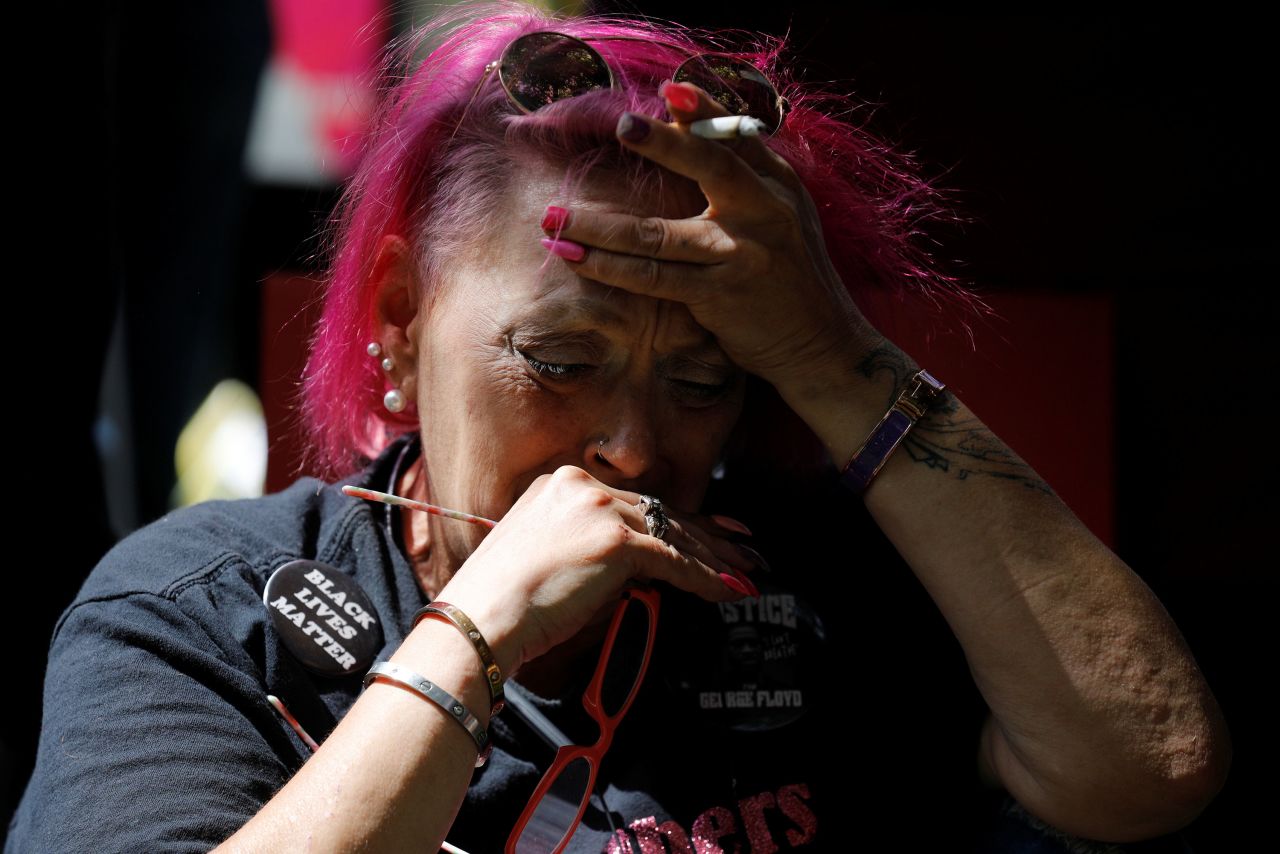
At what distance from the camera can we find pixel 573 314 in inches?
64.6

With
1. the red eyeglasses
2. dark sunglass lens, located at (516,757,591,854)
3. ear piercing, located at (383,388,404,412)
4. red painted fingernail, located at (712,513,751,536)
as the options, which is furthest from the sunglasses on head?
dark sunglass lens, located at (516,757,591,854)

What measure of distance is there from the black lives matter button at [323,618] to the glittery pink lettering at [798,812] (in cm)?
72

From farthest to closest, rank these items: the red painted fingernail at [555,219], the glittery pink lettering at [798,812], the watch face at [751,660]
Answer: the watch face at [751,660]
the glittery pink lettering at [798,812]
the red painted fingernail at [555,219]

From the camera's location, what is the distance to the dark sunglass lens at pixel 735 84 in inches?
66.7

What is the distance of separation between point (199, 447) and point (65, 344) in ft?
1.34

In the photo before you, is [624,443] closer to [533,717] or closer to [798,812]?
[533,717]

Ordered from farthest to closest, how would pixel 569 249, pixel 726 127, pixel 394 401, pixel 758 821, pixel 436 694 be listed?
pixel 394 401 < pixel 758 821 < pixel 569 249 < pixel 726 127 < pixel 436 694

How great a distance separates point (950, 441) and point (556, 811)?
833 millimetres

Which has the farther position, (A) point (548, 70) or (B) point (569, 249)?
(A) point (548, 70)

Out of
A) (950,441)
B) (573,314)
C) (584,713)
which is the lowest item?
(584,713)

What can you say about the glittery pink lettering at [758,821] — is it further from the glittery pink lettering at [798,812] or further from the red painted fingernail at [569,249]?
the red painted fingernail at [569,249]

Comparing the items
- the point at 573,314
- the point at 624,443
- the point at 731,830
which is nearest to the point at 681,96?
the point at 573,314

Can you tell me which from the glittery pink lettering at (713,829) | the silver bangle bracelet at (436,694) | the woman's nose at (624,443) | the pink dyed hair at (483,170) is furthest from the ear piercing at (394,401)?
the glittery pink lettering at (713,829)

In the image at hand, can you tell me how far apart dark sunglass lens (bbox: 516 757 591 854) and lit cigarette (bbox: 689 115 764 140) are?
941mm
